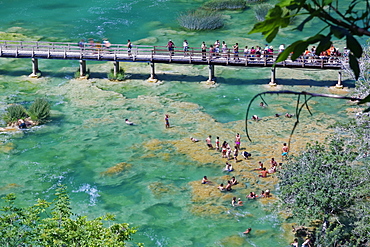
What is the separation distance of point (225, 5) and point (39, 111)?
101 ft

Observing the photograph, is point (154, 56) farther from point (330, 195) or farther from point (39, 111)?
point (330, 195)

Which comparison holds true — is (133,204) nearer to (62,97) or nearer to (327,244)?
(327,244)

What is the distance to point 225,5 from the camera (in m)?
59.2

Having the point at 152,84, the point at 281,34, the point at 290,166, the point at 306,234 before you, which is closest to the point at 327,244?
the point at 306,234

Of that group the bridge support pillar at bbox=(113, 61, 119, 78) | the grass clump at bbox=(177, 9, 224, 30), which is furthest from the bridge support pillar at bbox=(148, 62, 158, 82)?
the grass clump at bbox=(177, 9, 224, 30)

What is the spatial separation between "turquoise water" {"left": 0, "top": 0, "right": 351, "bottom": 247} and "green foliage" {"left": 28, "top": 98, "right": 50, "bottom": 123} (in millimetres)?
761

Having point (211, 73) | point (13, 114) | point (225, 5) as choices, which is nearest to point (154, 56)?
point (211, 73)

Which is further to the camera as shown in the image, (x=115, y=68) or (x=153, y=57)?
(x=115, y=68)

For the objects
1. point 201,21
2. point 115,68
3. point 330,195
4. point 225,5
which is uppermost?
point 225,5

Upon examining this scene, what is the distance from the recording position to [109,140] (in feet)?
106

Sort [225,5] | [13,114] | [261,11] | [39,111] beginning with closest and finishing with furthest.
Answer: [13,114] < [39,111] < [261,11] < [225,5]

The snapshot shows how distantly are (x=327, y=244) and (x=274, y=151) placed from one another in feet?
31.3

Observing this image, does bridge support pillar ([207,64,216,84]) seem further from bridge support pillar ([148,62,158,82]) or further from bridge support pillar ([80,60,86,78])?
bridge support pillar ([80,60,86,78])

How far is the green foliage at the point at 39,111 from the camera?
3419 cm
